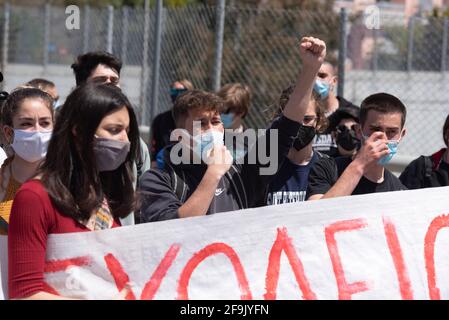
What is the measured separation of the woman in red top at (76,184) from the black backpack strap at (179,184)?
74cm

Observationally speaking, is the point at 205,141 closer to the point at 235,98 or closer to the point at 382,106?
the point at 382,106

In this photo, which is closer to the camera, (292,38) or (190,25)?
(190,25)

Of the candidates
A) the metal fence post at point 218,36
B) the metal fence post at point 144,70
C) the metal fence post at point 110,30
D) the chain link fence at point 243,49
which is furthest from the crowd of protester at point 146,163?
the metal fence post at point 110,30

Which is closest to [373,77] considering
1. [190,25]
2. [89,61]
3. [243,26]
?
[243,26]

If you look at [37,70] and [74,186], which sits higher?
[37,70]

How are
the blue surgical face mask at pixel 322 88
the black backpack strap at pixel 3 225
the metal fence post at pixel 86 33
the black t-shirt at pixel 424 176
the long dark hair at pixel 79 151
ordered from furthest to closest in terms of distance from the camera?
Result: the metal fence post at pixel 86 33 < the blue surgical face mask at pixel 322 88 < the black t-shirt at pixel 424 176 < the black backpack strap at pixel 3 225 < the long dark hair at pixel 79 151

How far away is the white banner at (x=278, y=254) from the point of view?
3557 millimetres

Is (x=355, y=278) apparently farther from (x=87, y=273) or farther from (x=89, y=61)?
(x=89, y=61)

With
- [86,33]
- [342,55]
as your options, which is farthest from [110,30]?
[342,55]

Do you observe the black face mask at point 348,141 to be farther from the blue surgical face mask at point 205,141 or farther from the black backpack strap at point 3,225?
the black backpack strap at point 3,225

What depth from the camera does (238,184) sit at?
4.38 metres

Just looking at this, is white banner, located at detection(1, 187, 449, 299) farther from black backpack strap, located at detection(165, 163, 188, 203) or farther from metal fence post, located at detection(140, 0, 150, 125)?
metal fence post, located at detection(140, 0, 150, 125)

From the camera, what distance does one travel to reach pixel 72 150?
3.31 metres
